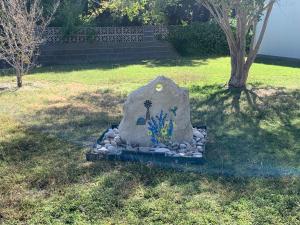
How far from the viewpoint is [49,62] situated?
17.4 meters

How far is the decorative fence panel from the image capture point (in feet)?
58.9

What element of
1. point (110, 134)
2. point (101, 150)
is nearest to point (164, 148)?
point (101, 150)

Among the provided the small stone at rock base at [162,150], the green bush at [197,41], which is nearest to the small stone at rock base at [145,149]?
the small stone at rock base at [162,150]

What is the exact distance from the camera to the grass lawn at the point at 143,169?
4215mm

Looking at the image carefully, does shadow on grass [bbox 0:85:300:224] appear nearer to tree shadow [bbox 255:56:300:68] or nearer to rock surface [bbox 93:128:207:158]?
rock surface [bbox 93:128:207:158]

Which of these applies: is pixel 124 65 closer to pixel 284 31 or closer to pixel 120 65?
pixel 120 65

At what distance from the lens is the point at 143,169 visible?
5250 millimetres

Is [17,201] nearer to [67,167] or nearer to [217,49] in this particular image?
[67,167]

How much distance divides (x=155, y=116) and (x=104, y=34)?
531 inches

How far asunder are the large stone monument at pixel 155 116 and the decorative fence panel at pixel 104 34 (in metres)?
12.3

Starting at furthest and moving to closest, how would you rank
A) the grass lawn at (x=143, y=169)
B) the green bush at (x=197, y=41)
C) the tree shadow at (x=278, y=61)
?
1. the green bush at (x=197, y=41)
2. the tree shadow at (x=278, y=61)
3. the grass lawn at (x=143, y=169)

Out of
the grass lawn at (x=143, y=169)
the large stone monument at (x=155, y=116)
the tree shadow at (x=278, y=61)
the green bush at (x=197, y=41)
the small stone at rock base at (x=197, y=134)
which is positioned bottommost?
the grass lawn at (x=143, y=169)

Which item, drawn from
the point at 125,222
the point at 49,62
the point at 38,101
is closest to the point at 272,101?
the point at 38,101

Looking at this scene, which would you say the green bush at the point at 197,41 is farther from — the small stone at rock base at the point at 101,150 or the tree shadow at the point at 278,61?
the small stone at rock base at the point at 101,150
